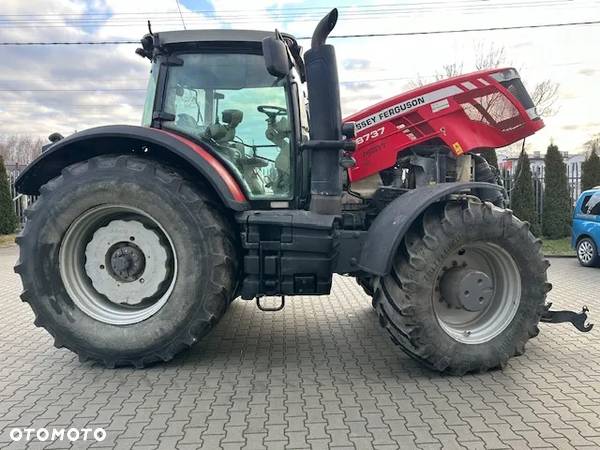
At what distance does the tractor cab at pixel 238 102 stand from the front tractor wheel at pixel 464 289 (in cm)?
120

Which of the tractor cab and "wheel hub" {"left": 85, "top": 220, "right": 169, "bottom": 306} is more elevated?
the tractor cab

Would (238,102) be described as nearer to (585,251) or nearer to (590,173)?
(585,251)

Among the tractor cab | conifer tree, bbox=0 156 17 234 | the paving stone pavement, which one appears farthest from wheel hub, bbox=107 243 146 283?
conifer tree, bbox=0 156 17 234

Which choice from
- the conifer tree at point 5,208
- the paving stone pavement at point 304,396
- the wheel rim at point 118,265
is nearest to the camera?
the paving stone pavement at point 304,396

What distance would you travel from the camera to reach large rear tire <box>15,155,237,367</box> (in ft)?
12.8

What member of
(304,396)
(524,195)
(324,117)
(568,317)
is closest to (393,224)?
(324,117)

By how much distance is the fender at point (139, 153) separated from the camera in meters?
3.89

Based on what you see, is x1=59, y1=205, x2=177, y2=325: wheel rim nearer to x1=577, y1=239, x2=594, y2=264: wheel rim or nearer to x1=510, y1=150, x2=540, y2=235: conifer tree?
x1=577, y1=239, x2=594, y2=264: wheel rim

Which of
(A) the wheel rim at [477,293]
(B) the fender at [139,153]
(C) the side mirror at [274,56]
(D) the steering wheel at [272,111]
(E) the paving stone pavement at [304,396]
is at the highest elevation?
(C) the side mirror at [274,56]

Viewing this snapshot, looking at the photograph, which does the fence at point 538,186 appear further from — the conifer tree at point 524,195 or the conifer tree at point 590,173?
the conifer tree at point 590,173

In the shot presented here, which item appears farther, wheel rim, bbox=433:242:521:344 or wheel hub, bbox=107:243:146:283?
wheel hub, bbox=107:243:146:283

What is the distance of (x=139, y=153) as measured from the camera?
13.8ft

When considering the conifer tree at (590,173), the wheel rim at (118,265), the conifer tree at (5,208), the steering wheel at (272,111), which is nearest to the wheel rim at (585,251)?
the conifer tree at (590,173)

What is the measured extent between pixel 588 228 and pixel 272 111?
8.98 m
